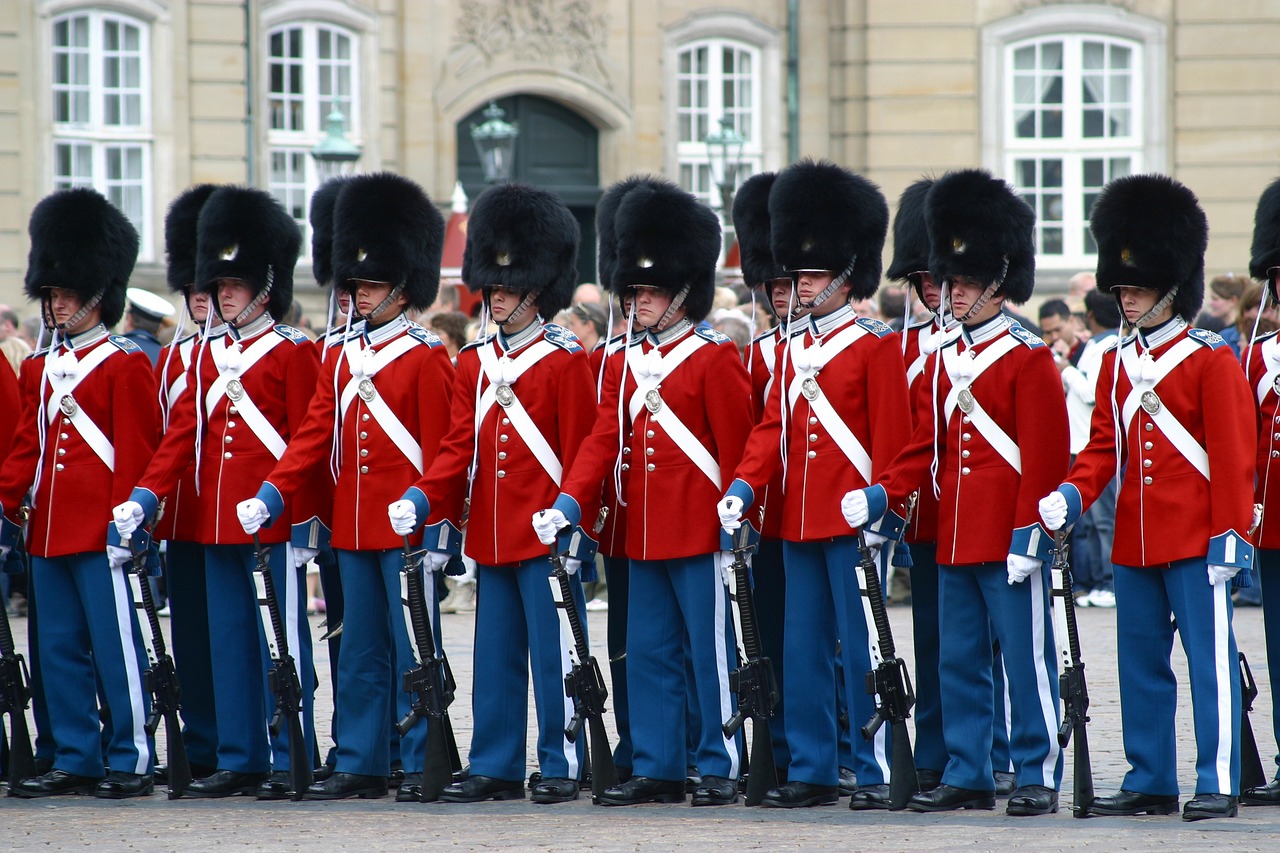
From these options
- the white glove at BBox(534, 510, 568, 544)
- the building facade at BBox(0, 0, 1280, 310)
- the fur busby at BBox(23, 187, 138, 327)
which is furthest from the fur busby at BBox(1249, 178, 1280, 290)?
the building facade at BBox(0, 0, 1280, 310)

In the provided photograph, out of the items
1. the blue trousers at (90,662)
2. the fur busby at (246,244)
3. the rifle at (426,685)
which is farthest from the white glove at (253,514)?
the fur busby at (246,244)

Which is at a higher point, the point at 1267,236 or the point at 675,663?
the point at 1267,236

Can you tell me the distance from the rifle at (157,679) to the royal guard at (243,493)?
0.09 metres

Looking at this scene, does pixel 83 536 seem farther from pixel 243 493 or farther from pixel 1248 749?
pixel 1248 749

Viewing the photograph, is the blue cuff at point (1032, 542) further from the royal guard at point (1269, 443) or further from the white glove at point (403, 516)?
the white glove at point (403, 516)

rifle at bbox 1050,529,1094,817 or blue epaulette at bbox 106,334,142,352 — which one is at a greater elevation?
blue epaulette at bbox 106,334,142,352

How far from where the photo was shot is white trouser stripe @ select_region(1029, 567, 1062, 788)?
630 centimetres

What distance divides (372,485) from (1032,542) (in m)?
2.01

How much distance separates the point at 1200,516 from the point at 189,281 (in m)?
3.42

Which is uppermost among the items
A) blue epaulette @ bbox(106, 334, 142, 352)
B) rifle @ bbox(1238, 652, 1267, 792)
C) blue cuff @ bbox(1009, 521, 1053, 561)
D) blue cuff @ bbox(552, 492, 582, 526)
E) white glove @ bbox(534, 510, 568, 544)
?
blue epaulette @ bbox(106, 334, 142, 352)

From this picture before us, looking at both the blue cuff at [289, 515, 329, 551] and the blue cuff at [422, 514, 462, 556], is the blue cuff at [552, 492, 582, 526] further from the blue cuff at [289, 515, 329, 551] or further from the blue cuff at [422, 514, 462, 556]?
the blue cuff at [289, 515, 329, 551]

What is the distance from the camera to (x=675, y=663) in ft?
21.7

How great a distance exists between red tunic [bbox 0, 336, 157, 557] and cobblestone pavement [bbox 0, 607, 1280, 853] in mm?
852

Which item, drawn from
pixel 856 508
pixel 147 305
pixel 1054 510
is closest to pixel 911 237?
pixel 856 508
